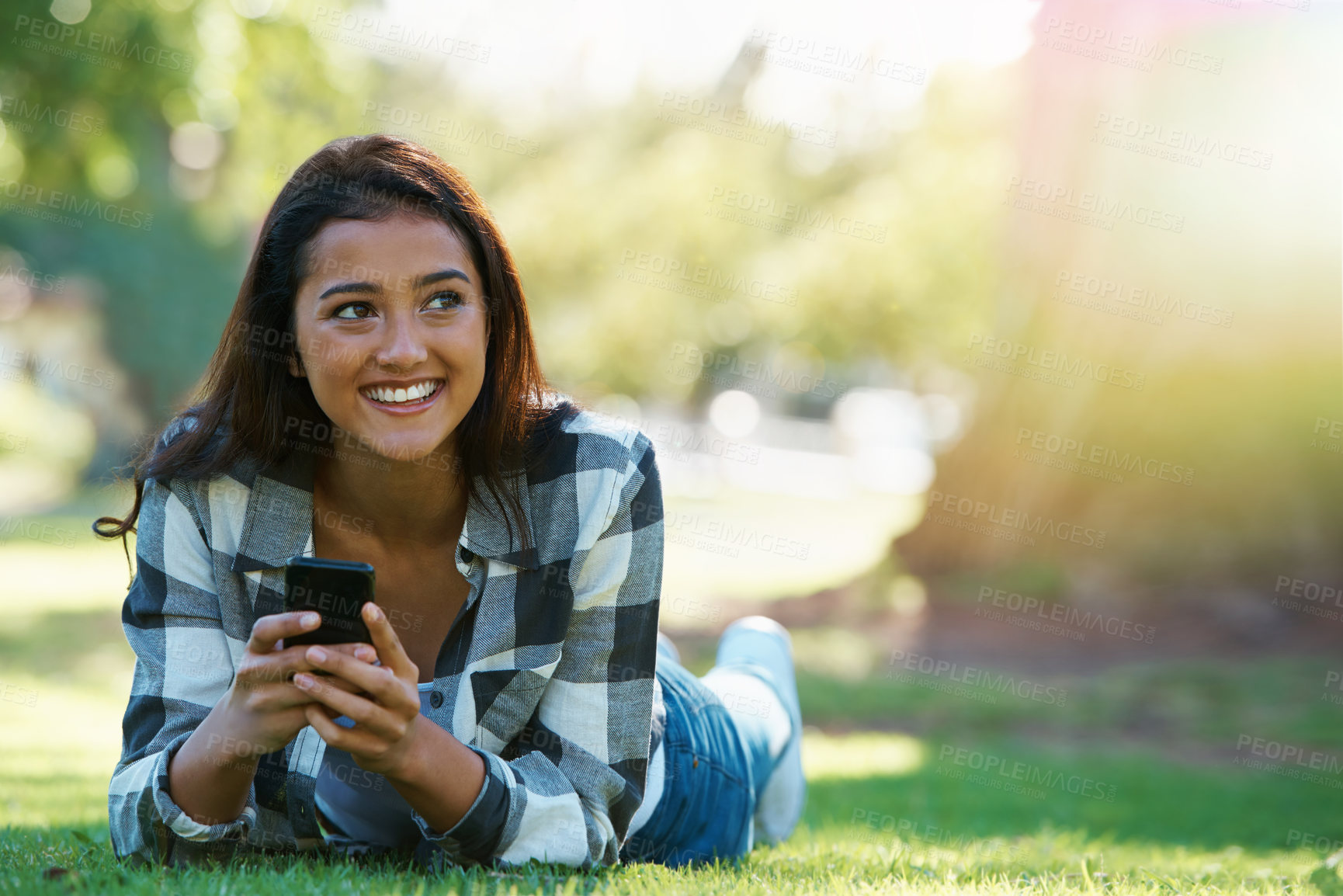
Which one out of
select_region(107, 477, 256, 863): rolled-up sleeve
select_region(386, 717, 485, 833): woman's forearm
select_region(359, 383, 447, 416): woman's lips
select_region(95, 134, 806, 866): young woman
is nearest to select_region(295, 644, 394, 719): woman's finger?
select_region(386, 717, 485, 833): woman's forearm

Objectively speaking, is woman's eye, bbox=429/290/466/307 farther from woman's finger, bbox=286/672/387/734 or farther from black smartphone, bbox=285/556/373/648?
woman's finger, bbox=286/672/387/734

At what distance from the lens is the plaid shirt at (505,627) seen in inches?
107

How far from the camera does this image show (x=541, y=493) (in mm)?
2943

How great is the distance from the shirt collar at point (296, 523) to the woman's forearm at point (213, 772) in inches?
18.5

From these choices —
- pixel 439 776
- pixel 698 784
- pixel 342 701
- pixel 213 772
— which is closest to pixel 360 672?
pixel 342 701

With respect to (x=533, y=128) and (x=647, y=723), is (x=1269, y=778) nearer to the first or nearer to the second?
(x=647, y=723)

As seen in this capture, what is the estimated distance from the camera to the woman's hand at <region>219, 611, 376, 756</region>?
2232 millimetres

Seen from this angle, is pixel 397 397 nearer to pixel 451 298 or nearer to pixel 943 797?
pixel 451 298

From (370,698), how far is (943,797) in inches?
167

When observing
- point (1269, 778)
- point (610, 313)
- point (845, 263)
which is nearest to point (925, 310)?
point (845, 263)

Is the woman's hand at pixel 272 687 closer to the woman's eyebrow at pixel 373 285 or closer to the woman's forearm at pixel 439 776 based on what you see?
the woman's forearm at pixel 439 776

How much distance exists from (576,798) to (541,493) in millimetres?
771

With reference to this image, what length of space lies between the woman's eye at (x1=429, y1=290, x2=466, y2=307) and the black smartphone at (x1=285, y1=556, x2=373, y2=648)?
0.79 metres

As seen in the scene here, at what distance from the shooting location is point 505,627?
9.24 feet
